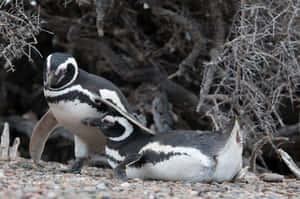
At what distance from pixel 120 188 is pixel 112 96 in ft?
2.00

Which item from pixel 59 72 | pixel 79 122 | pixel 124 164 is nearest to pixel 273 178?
pixel 124 164

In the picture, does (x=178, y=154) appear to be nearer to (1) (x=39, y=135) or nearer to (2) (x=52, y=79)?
(2) (x=52, y=79)

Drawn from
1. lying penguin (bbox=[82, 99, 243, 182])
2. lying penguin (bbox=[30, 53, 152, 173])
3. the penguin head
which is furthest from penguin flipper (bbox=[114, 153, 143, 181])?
the penguin head

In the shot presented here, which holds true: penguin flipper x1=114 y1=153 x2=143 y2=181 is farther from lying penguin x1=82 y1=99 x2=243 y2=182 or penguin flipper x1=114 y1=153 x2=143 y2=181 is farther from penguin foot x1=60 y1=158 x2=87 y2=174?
penguin foot x1=60 y1=158 x2=87 y2=174

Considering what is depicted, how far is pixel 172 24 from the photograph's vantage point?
3180 millimetres

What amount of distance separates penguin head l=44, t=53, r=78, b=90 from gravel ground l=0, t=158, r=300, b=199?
44 cm

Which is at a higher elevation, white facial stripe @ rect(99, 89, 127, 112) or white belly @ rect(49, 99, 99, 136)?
white facial stripe @ rect(99, 89, 127, 112)

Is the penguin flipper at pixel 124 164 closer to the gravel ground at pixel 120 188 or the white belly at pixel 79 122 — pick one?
the gravel ground at pixel 120 188

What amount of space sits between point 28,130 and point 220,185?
2138mm

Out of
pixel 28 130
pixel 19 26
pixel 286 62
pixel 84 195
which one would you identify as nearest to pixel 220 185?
pixel 84 195

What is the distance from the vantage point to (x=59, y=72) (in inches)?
87.4

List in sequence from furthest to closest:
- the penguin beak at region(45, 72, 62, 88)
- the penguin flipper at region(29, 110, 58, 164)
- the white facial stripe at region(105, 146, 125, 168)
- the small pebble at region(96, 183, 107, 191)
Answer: the penguin flipper at region(29, 110, 58, 164) → the white facial stripe at region(105, 146, 125, 168) → the penguin beak at region(45, 72, 62, 88) → the small pebble at region(96, 183, 107, 191)

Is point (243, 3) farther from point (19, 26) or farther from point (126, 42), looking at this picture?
point (19, 26)

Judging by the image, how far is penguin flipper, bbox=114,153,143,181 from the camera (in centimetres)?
211
